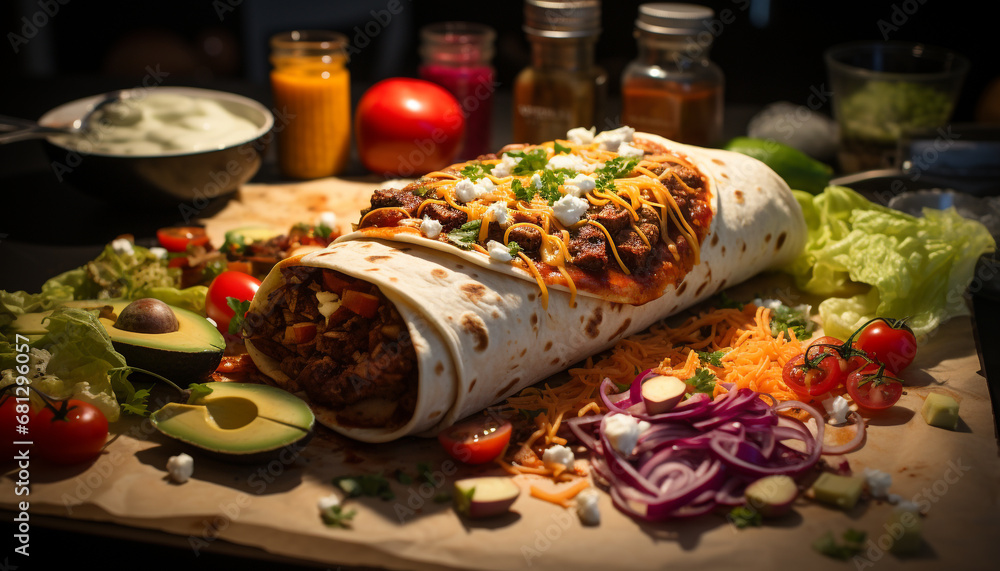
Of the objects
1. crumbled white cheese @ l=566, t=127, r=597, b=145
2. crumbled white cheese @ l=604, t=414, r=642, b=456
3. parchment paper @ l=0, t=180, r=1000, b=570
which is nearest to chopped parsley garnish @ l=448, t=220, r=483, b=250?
parchment paper @ l=0, t=180, r=1000, b=570

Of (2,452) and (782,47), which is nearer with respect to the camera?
(2,452)

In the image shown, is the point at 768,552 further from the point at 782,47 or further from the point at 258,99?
the point at 782,47

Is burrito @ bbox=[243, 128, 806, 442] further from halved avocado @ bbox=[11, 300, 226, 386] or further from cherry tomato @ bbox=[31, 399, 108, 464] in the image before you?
cherry tomato @ bbox=[31, 399, 108, 464]

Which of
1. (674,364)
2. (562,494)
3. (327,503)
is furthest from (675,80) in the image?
(327,503)

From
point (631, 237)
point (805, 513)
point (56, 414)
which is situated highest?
point (631, 237)

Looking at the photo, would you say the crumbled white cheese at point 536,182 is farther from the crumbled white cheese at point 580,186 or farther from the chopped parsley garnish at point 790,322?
the chopped parsley garnish at point 790,322

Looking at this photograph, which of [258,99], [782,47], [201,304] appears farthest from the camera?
[782,47]

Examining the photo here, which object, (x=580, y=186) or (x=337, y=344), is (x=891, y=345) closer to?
(x=580, y=186)

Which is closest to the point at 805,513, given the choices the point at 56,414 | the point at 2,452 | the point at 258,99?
the point at 56,414
